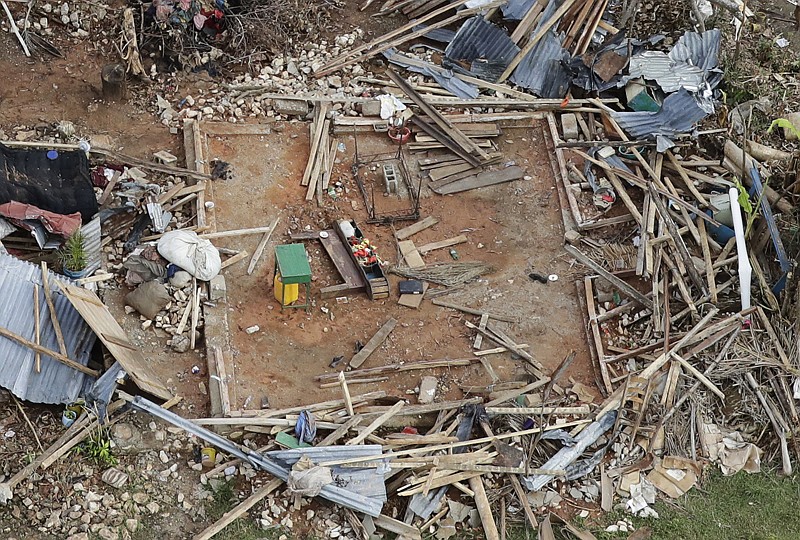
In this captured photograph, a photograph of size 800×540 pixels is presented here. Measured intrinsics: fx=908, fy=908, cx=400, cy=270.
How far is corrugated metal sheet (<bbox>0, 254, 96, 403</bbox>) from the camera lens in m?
9.95

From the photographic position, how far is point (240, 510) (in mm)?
9578

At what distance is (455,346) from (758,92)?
7078mm

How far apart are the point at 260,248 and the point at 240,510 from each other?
3840 mm

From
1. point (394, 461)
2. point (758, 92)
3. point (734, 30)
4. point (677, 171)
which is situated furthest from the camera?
point (734, 30)

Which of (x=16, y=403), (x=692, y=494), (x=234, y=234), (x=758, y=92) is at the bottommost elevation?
(x=692, y=494)

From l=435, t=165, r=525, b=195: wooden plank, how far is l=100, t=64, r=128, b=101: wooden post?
5.10 meters

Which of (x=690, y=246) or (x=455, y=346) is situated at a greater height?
(x=690, y=246)

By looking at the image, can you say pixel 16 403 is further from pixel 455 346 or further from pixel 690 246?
pixel 690 246

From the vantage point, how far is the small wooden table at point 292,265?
1110 centimetres

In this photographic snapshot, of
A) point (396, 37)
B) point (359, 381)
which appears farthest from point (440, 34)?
point (359, 381)

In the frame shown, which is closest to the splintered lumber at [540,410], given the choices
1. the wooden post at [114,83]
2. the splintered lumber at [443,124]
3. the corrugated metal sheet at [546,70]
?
the splintered lumber at [443,124]

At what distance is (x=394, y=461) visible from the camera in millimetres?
9945

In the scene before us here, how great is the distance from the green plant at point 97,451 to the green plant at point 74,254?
221cm

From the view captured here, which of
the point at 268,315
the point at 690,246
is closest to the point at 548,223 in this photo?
the point at 690,246
